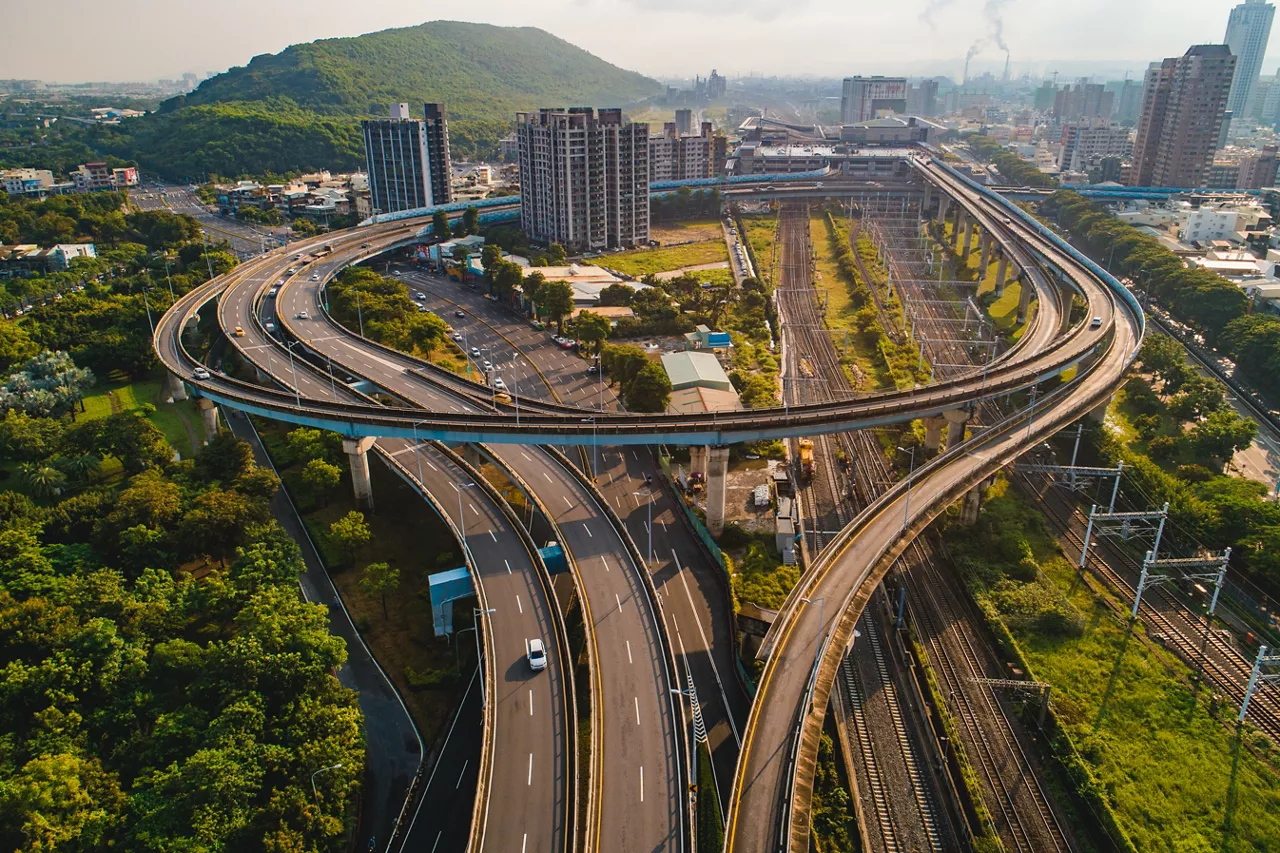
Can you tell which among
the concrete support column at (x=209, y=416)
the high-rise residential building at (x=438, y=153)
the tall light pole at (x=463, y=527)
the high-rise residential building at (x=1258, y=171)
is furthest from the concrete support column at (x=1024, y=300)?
the high-rise residential building at (x=1258, y=171)

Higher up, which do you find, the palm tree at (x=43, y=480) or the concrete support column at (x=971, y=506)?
the palm tree at (x=43, y=480)

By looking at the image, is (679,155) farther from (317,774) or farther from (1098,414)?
(317,774)

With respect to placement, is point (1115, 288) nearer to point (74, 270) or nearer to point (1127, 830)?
point (1127, 830)

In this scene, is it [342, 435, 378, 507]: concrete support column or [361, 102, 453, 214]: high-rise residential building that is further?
[361, 102, 453, 214]: high-rise residential building

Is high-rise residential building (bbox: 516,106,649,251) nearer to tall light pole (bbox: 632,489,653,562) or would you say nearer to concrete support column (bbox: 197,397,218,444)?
concrete support column (bbox: 197,397,218,444)

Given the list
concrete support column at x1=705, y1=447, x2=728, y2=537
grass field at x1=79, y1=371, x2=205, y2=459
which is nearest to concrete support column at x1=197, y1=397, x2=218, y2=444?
grass field at x1=79, y1=371, x2=205, y2=459

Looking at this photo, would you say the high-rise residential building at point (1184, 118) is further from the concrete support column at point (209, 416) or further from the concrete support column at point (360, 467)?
the concrete support column at point (209, 416)

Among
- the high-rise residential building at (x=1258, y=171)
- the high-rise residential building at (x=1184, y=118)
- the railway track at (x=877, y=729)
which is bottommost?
the railway track at (x=877, y=729)
